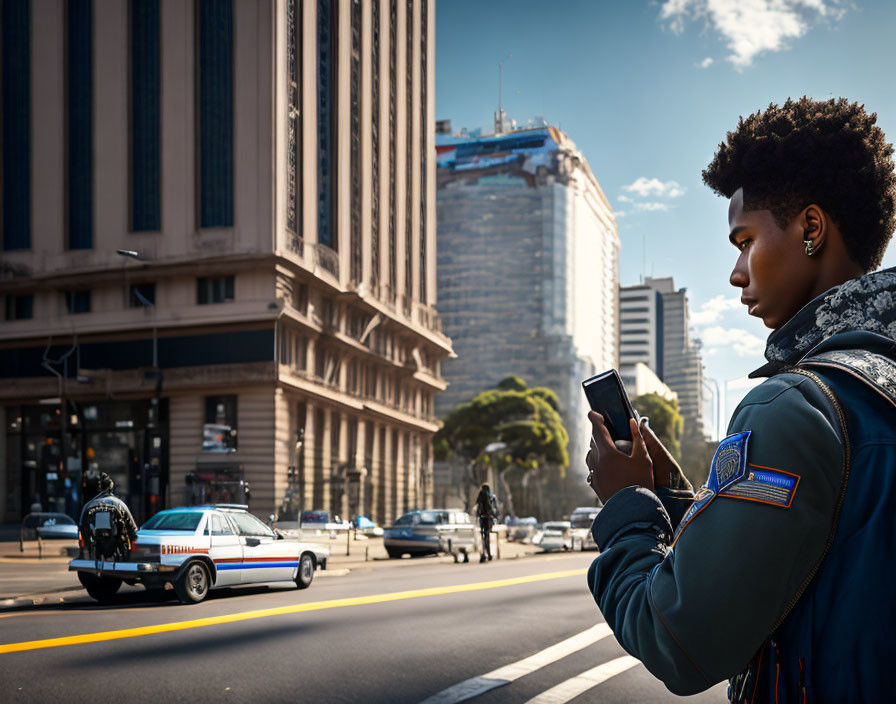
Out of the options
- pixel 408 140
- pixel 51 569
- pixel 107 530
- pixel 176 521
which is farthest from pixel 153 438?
pixel 408 140

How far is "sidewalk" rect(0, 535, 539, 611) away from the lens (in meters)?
15.2

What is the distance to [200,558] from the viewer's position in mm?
15172

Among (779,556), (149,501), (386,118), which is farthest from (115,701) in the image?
(386,118)

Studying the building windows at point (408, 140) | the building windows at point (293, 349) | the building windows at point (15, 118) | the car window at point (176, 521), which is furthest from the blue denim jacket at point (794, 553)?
the building windows at point (408, 140)

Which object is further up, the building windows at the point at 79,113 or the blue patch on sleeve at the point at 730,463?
the building windows at the point at 79,113

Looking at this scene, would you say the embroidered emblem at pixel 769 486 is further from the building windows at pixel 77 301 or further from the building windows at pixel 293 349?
the building windows at pixel 77 301

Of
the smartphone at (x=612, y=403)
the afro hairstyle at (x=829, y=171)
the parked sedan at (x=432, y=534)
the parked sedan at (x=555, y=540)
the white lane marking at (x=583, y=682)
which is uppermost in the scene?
the afro hairstyle at (x=829, y=171)

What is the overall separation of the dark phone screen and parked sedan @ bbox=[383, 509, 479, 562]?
27592mm

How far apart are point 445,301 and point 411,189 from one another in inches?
2404

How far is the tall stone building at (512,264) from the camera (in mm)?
129625

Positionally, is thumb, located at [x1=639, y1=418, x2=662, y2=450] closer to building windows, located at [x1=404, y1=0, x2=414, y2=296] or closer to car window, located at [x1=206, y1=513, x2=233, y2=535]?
car window, located at [x1=206, y1=513, x2=233, y2=535]

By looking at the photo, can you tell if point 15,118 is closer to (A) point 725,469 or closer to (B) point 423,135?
(B) point 423,135

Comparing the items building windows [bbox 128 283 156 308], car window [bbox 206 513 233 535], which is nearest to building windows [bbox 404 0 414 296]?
building windows [bbox 128 283 156 308]

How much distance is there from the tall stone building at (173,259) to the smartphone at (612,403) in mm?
40872
